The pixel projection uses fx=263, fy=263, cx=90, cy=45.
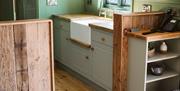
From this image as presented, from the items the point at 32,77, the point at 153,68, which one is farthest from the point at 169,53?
the point at 32,77

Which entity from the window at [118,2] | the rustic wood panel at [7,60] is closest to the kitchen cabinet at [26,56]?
the rustic wood panel at [7,60]

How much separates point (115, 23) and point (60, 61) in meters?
1.94

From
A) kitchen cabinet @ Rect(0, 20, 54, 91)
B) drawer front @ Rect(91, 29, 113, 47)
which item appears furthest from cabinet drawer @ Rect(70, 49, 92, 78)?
kitchen cabinet @ Rect(0, 20, 54, 91)

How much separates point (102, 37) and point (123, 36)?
453 mm

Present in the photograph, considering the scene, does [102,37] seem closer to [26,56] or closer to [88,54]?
[88,54]

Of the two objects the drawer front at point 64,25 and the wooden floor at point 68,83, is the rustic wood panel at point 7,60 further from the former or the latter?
the drawer front at point 64,25

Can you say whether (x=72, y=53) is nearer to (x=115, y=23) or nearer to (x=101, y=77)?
(x=101, y=77)

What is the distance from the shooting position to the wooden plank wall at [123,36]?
2.69 metres

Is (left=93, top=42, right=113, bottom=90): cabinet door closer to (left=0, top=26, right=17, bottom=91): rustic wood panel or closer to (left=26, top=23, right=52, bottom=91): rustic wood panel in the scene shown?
(left=26, top=23, right=52, bottom=91): rustic wood panel

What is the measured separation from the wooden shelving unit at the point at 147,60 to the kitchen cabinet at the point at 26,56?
0.92 m

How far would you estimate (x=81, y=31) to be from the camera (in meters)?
3.78

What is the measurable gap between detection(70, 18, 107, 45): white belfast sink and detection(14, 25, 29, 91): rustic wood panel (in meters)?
1.57

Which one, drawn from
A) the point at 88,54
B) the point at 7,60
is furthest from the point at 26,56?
the point at 88,54

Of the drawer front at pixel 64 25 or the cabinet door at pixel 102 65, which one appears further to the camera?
the drawer front at pixel 64 25
